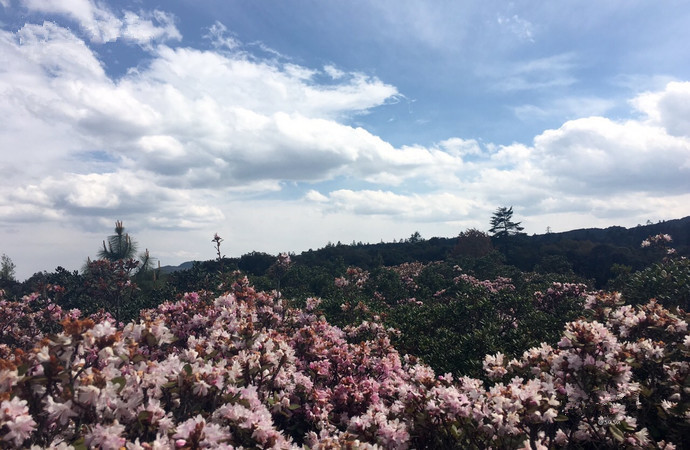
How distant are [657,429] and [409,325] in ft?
22.1

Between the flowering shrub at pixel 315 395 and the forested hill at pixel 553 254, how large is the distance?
47.4 ft

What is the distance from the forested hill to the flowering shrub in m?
14.5

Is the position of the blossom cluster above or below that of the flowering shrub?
below

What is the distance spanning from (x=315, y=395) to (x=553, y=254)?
39.3 metres

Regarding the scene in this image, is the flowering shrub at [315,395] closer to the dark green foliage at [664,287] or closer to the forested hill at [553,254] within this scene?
the dark green foliage at [664,287]

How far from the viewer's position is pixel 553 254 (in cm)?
3784

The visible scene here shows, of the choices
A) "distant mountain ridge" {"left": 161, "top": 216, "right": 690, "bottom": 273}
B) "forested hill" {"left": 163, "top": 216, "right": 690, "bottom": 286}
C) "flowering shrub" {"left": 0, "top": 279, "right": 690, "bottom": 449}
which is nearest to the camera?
"flowering shrub" {"left": 0, "top": 279, "right": 690, "bottom": 449}

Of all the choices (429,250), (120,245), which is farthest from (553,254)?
(120,245)

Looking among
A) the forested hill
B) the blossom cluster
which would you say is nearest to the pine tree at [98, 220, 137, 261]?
the forested hill

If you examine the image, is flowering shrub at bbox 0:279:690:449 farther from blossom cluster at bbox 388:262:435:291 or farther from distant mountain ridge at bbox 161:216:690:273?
distant mountain ridge at bbox 161:216:690:273

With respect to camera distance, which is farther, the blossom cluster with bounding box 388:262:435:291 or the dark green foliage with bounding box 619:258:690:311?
the blossom cluster with bounding box 388:262:435:291

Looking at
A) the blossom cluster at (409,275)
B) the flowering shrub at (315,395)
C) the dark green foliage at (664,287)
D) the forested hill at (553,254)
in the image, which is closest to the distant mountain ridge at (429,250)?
the forested hill at (553,254)

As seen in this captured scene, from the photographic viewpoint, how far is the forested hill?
30953 mm

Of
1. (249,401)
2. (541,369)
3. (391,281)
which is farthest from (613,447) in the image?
(391,281)
